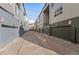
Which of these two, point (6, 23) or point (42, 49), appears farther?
point (6, 23)

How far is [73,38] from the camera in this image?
691 centimetres

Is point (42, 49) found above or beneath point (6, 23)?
beneath

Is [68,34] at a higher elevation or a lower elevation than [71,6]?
lower

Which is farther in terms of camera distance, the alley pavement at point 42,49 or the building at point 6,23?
the building at point 6,23

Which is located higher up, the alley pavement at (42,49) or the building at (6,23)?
the building at (6,23)

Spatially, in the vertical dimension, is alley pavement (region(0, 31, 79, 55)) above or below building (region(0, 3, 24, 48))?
below

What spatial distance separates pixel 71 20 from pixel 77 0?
1.15m

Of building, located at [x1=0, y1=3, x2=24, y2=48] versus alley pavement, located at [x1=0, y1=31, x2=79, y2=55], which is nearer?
alley pavement, located at [x1=0, y1=31, x2=79, y2=55]
